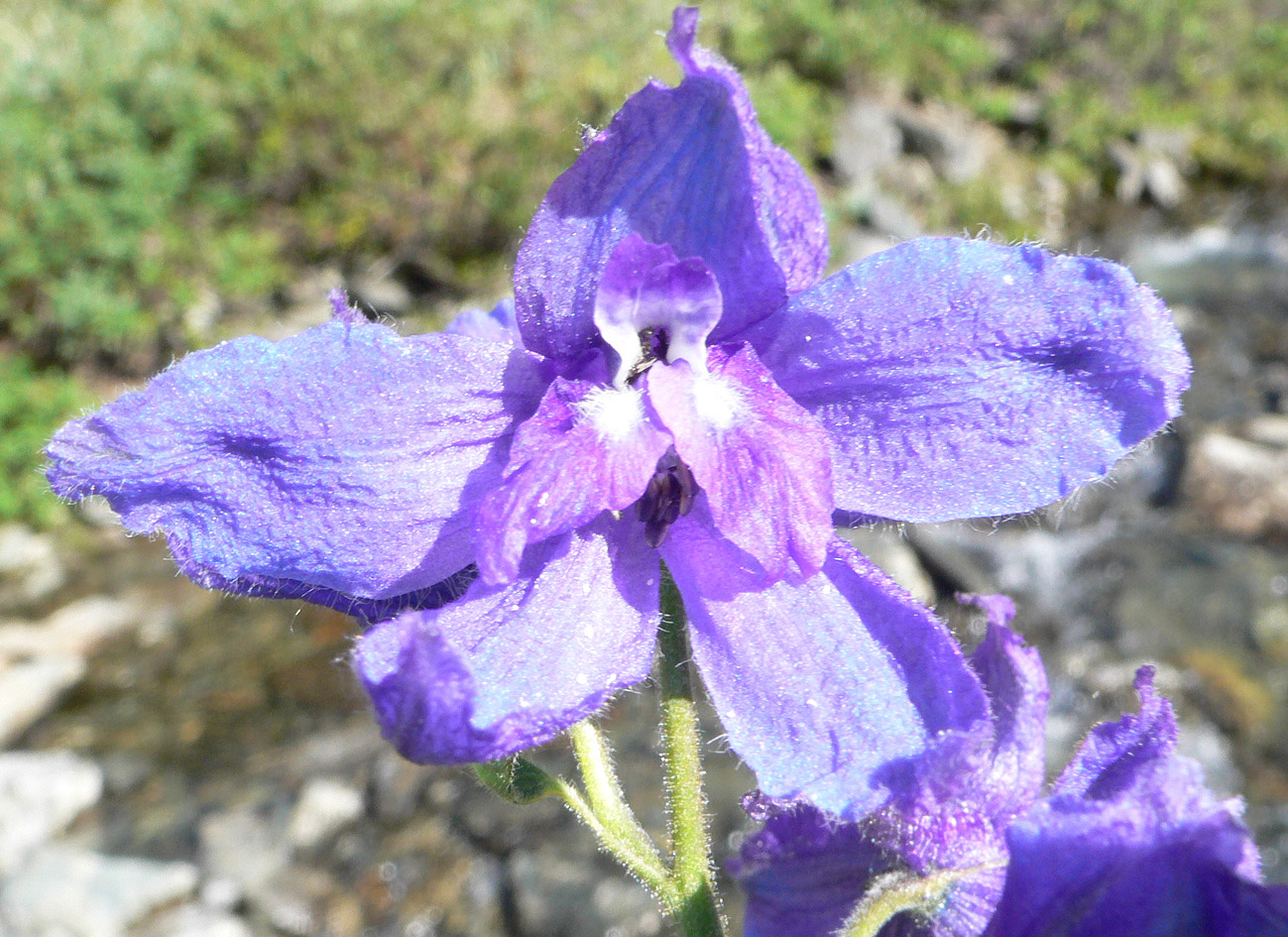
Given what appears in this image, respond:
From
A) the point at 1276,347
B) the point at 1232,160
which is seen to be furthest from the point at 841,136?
the point at 1232,160

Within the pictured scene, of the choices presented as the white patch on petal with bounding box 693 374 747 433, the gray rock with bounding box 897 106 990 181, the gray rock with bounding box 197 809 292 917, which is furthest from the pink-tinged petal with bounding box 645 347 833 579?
the gray rock with bounding box 897 106 990 181

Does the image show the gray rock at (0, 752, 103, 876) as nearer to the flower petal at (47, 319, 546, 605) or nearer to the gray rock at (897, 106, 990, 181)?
the flower petal at (47, 319, 546, 605)

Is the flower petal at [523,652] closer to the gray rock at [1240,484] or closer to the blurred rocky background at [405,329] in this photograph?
the blurred rocky background at [405,329]

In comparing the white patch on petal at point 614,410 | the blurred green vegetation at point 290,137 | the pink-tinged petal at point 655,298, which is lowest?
the blurred green vegetation at point 290,137

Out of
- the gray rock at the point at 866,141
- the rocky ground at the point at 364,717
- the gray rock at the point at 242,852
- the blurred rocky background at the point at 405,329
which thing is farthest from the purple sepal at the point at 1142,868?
→ the gray rock at the point at 866,141

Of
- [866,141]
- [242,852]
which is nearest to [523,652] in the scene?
[242,852]
